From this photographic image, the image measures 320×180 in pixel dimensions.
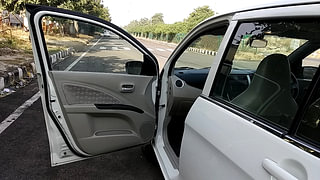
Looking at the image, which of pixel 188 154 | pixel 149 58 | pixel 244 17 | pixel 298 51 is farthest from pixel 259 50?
pixel 149 58

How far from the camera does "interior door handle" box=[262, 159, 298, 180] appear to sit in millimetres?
1122

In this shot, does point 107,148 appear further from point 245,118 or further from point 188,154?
point 245,118

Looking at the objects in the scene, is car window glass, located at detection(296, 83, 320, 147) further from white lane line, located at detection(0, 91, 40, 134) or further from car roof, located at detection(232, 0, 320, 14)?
white lane line, located at detection(0, 91, 40, 134)

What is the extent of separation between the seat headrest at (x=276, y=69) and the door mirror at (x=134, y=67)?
1257 mm

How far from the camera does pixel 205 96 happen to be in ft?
6.53

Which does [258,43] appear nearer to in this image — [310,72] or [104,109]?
[310,72]

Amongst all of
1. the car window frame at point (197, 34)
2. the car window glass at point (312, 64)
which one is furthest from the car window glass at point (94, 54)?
the car window glass at point (312, 64)

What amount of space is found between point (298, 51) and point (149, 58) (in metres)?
1.24

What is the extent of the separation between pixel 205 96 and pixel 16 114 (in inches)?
155

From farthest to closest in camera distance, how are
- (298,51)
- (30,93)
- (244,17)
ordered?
(30,93) → (298,51) → (244,17)

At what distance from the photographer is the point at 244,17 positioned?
68.1 inches

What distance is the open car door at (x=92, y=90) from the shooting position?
7.93 feet

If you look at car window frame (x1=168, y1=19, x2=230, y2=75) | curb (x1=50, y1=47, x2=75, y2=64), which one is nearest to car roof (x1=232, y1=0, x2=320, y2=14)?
car window frame (x1=168, y1=19, x2=230, y2=75)

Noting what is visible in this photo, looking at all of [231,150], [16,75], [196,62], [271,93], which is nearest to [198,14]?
[16,75]
